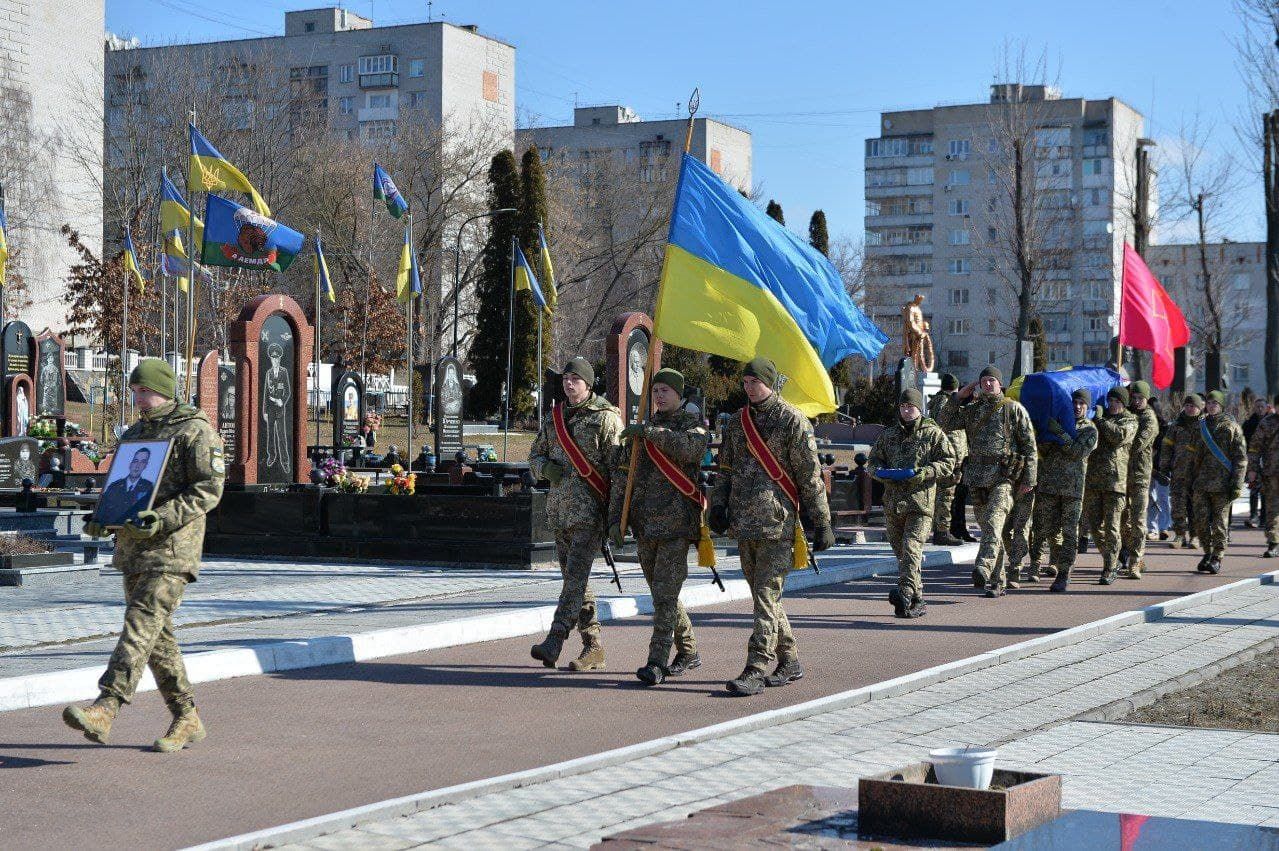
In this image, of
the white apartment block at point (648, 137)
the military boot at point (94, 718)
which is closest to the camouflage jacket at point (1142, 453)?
the military boot at point (94, 718)

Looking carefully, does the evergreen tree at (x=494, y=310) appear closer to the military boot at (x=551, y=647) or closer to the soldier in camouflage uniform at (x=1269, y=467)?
the soldier in camouflage uniform at (x=1269, y=467)

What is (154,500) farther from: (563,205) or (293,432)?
(563,205)

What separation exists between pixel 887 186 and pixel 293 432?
104m

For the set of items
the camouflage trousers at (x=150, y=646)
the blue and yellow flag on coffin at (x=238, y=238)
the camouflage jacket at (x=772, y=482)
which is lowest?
the camouflage trousers at (x=150, y=646)

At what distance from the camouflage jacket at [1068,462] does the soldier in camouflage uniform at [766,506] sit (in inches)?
271

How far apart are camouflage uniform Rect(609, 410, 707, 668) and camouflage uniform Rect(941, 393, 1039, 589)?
19.2 ft

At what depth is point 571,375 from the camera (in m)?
10.2

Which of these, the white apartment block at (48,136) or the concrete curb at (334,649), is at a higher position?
the white apartment block at (48,136)

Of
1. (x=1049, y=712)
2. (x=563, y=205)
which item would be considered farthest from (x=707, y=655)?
(x=563, y=205)

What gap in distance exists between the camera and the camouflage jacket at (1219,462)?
57.6ft

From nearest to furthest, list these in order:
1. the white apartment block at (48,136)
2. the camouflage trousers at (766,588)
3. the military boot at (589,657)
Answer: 1. the camouflage trousers at (766,588)
2. the military boot at (589,657)
3. the white apartment block at (48,136)

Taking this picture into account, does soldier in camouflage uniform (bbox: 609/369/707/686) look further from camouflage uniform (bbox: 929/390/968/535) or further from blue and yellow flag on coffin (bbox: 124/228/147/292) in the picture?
blue and yellow flag on coffin (bbox: 124/228/147/292)

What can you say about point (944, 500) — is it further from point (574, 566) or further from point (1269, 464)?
point (574, 566)

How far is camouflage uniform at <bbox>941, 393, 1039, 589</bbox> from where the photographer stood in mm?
14961
